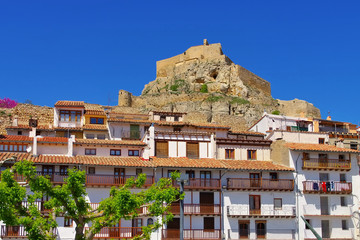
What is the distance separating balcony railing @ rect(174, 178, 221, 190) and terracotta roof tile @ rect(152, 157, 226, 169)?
45.0 inches

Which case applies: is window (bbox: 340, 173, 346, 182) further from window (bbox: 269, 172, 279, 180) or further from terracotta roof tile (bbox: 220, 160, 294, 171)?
window (bbox: 269, 172, 279, 180)

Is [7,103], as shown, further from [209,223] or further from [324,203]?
[324,203]

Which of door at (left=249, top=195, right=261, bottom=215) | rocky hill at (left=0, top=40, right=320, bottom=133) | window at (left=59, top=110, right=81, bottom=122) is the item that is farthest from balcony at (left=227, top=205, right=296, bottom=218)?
rocky hill at (left=0, top=40, right=320, bottom=133)

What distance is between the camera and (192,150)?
159ft

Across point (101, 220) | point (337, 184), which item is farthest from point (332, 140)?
point (101, 220)

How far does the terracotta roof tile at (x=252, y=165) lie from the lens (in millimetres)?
45625

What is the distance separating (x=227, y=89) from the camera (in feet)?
350

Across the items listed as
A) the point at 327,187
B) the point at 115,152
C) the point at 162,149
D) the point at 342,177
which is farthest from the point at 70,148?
the point at 342,177

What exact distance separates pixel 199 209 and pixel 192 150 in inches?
265

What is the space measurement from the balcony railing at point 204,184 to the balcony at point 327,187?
801cm

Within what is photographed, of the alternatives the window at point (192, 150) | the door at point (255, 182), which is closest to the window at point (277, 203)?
the door at point (255, 182)

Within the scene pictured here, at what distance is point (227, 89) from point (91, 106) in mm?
30679

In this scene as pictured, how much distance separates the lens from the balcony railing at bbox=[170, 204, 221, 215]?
42.9 meters

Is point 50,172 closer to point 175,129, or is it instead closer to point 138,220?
point 138,220
